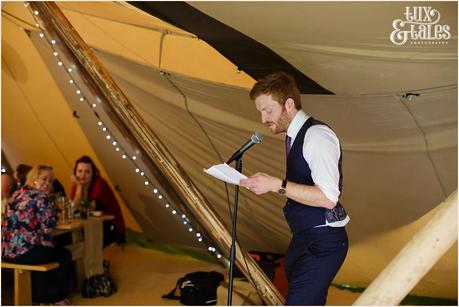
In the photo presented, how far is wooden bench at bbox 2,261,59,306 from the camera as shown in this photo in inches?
129

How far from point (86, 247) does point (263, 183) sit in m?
2.15

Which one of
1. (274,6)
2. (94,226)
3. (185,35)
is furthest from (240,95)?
(94,226)

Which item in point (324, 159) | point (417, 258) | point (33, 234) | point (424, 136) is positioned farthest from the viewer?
point (33, 234)

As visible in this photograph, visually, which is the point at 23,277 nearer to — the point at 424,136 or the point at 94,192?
the point at 94,192

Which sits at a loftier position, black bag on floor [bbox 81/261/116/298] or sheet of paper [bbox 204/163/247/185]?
sheet of paper [bbox 204/163/247/185]

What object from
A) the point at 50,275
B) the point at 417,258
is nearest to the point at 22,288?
the point at 50,275

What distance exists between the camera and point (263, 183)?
2.04 meters

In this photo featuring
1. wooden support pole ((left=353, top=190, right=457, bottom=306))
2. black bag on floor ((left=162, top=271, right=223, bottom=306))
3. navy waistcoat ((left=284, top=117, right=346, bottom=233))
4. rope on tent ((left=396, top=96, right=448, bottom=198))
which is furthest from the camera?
black bag on floor ((left=162, top=271, right=223, bottom=306))

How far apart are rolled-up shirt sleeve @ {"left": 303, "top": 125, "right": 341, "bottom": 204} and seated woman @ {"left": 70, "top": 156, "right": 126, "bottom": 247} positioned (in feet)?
8.71

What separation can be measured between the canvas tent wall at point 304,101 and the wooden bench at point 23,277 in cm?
109

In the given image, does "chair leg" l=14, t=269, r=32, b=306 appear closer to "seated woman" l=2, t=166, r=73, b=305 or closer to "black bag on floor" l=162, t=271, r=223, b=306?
"seated woman" l=2, t=166, r=73, b=305

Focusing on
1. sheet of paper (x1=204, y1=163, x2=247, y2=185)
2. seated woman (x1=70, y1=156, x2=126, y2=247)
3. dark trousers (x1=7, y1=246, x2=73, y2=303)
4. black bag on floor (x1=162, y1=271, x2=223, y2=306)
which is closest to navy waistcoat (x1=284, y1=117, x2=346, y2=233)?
sheet of paper (x1=204, y1=163, x2=247, y2=185)

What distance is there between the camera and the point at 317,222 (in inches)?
81.3

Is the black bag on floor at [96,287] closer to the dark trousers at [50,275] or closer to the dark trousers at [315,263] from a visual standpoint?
the dark trousers at [50,275]
